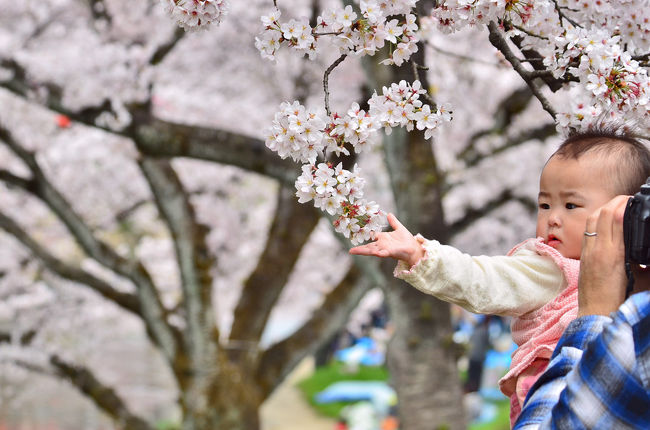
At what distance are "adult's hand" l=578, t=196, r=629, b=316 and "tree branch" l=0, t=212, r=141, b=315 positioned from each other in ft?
19.6

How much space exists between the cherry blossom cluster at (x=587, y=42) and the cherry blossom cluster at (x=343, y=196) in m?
0.48

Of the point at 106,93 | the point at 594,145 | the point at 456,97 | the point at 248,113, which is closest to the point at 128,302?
the point at 106,93

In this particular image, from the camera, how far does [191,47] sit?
10.4 m

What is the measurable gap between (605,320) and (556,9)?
3.35 feet

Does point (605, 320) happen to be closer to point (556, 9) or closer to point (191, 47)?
point (556, 9)

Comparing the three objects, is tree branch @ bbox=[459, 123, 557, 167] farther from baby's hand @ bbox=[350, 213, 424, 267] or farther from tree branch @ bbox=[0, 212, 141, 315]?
baby's hand @ bbox=[350, 213, 424, 267]

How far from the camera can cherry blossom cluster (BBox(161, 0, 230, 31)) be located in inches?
70.3

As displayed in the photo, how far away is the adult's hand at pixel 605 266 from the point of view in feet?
4.44

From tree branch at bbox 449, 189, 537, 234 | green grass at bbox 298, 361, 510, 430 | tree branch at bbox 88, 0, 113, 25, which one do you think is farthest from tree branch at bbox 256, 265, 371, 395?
green grass at bbox 298, 361, 510, 430

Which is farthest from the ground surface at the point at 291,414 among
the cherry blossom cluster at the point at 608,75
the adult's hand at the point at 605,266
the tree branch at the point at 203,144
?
the adult's hand at the point at 605,266

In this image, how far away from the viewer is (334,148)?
1.78m

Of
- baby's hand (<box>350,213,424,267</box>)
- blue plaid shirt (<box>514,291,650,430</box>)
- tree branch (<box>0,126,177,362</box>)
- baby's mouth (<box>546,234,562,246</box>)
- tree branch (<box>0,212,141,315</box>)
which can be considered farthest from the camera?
tree branch (<box>0,212,141,315</box>)

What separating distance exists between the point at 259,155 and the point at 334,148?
3.54 metres

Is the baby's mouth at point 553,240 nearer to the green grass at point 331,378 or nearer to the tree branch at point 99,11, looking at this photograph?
the tree branch at point 99,11
